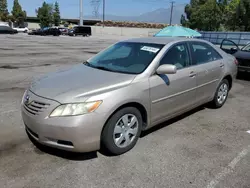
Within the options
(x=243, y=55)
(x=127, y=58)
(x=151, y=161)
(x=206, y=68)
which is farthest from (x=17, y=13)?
(x=151, y=161)

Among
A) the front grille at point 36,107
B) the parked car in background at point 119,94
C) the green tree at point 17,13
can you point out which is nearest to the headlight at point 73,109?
the parked car in background at point 119,94

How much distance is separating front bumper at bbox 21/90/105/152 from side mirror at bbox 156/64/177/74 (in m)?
1.14

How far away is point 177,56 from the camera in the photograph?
4195 mm

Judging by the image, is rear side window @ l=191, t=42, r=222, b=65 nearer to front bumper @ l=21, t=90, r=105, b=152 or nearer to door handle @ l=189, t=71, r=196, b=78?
door handle @ l=189, t=71, r=196, b=78

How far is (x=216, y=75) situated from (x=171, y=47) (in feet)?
4.59

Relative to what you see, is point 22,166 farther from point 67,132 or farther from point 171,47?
point 171,47

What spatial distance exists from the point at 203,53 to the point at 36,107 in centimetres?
318

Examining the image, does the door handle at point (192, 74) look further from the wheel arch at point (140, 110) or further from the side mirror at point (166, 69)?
the wheel arch at point (140, 110)

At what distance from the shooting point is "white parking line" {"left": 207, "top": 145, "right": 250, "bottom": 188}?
9.51ft

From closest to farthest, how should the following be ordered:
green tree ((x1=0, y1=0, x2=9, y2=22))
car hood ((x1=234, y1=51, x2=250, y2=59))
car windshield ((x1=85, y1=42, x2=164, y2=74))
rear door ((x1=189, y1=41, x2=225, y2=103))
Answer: car windshield ((x1=85, y1=42, x2=164, y2=74))
rear door ((x1=189, y1=41, x2=225, y2=103))
car hood ((x1=234, y1=51, x2=250, y2=59))
green tree ((x1=0, y1=0, x2=9, y2=22))

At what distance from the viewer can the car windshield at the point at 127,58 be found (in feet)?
12.6

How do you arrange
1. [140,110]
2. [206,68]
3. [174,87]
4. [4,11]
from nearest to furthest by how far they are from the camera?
1. [140,110]
2. [174,87]
3. [206,68]
4. [4,11]

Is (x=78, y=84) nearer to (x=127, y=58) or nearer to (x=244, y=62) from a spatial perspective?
(x=127, y=58)

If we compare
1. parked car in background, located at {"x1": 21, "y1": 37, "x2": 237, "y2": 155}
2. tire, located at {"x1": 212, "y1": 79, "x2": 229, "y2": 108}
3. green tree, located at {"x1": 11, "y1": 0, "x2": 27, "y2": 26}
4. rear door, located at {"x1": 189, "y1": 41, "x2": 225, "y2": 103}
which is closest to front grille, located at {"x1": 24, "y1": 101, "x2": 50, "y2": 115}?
parked car in background, located at {"x1": 21, "y1": 37, "x2": 237, "y2": 155}
